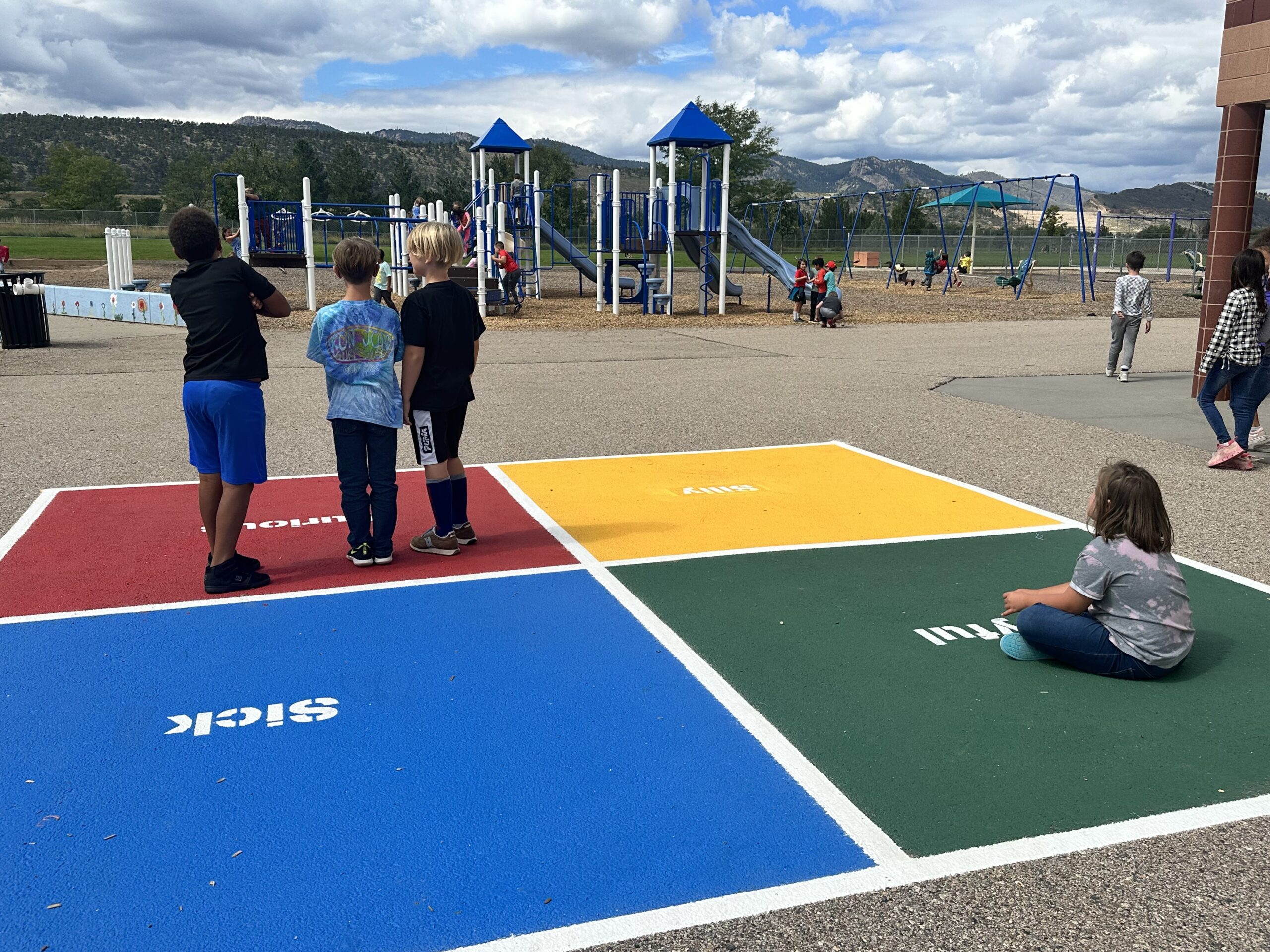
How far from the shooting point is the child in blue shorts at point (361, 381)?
5.57 m

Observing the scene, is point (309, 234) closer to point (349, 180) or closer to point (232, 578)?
point (232, 578)

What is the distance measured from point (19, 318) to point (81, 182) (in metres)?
90.1

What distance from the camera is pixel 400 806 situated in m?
3.42

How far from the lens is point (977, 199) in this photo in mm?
40812

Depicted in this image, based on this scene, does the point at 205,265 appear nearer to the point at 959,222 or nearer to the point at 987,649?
the point at 987,649

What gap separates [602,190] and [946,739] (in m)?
22.6

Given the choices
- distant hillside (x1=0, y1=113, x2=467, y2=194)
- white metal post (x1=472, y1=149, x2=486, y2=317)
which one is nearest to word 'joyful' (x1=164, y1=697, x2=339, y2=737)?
white metal post (x1=472, y1=149, x2=486, y2=317)

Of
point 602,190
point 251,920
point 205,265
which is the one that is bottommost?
point 251,920

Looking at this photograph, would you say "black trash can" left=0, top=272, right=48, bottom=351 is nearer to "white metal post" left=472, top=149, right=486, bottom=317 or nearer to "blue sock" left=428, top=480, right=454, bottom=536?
"white metal post" left=472, top=149, right=486, bottom=317

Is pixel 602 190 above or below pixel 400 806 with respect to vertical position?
above

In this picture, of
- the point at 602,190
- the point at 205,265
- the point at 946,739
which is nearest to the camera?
the point at 946,739

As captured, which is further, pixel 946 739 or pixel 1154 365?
pixel 1154 365

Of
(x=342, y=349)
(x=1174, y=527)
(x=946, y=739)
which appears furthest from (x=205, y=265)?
(x=1174, y=527)

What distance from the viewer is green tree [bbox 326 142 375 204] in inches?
3622
